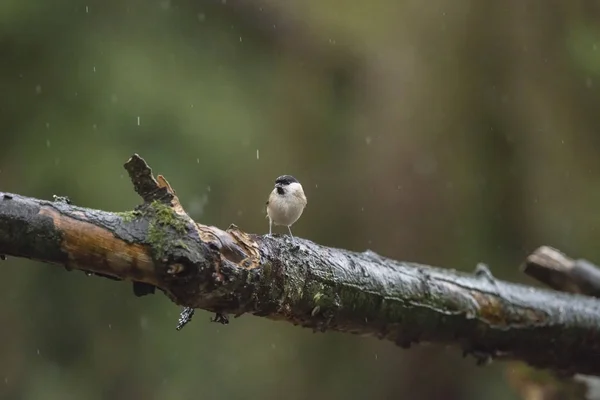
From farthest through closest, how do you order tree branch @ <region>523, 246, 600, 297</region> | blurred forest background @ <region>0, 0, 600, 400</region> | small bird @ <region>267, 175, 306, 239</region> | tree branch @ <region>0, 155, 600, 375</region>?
blurred forest background @ <region>0, 0, 600, 400</region>, tree branch @ <region>523, 246, 600, 297</region>, small bird @ <region>267, 175, 306, 239</region>, tree branch @ <region>0, 155, 600, 375</region>

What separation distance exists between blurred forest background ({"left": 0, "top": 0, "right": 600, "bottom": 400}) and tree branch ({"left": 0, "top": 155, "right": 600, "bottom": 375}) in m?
2.63

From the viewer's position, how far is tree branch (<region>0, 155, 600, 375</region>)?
1965mm

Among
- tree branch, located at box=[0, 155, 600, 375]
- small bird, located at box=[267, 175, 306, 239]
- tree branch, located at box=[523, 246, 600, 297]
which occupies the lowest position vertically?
tree branch, located at box=[0, 155, 600, 375]

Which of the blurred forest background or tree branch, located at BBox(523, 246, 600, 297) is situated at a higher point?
the blurred forest background

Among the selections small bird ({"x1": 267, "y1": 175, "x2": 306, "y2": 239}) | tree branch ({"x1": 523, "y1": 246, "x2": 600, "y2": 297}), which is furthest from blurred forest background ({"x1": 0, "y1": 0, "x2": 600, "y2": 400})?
small bird ({"x1": 267, "y1": 175, "x2": 306, "y2": 239})

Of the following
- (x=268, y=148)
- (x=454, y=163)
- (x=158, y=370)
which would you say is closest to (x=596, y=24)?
(x=454, y=163)

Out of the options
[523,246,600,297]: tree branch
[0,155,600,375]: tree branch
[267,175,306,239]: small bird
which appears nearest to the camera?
[0,155,600,375]: tree branch

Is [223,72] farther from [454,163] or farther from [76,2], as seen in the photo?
[454,163]

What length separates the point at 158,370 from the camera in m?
5.78

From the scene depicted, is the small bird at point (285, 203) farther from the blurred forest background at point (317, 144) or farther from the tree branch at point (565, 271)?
the blurred forest background at point (317, 144)

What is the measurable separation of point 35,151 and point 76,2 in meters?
1.21

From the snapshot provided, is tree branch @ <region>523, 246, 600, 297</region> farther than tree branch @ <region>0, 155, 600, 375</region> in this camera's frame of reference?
Yes

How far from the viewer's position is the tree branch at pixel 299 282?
77.4 inches

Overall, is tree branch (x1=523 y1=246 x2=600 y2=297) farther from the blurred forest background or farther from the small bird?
the blurred forest background
